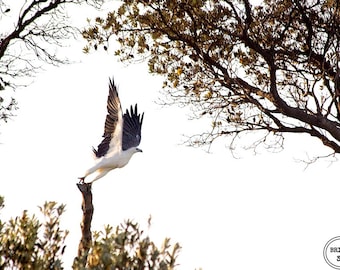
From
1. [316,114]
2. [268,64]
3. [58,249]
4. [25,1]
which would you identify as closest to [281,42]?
[268,64]

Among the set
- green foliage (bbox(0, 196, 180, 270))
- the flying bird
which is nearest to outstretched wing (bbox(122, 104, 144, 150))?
the flying bird

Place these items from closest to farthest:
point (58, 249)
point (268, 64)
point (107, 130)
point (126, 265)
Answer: point (126, 265) < point (58, 249) < point (107, 130) < point (268, 64)

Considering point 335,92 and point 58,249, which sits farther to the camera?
point 335,92

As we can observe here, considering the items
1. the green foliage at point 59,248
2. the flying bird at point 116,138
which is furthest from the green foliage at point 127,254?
the flying bird at point 116,138

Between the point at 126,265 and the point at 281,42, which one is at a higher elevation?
the point at 281,42

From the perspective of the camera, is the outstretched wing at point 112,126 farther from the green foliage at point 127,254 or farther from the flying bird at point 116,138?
the green foliage at point 127,254

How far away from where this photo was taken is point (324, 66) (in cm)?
1187

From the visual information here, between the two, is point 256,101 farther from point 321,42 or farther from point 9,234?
point 9,234

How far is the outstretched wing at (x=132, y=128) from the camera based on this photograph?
32.1ft

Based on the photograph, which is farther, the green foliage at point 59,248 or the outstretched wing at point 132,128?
the outstretched wing at point 132,128

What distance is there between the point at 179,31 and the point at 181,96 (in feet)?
3.59

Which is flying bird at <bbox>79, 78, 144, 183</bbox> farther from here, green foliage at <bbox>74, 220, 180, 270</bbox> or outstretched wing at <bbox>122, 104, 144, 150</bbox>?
green foliage at <bbox>74, 220, 180, 270</bbox>

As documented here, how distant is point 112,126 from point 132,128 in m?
0.27

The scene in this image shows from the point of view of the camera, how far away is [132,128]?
32.7 feet
